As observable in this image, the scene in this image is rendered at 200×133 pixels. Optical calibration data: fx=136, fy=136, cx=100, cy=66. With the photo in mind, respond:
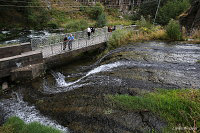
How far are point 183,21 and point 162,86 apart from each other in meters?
18.9

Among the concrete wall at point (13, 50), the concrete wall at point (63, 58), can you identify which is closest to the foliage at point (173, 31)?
the concrete wall at point (63, 58)

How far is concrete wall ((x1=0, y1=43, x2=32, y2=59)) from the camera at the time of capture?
366 inches

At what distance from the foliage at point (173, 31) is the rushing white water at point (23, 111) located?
13.7 m

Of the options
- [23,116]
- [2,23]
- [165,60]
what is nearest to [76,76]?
[23,116]

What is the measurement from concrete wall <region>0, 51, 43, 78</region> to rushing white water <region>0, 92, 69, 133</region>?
202cm

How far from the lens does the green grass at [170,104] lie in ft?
13.9

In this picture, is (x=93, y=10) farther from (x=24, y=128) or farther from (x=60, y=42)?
(x=24, y=128)

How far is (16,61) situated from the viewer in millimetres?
8961

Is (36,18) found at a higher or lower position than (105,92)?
higher

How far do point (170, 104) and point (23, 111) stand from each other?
636cm

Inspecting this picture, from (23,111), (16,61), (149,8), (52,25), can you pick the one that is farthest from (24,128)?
(149,8)

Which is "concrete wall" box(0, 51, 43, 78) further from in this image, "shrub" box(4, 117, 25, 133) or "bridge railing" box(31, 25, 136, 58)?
"shrub" box(4, 117, 25, 133)

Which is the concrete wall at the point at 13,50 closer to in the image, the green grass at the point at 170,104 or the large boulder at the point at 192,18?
the green grass at the point at 170,104

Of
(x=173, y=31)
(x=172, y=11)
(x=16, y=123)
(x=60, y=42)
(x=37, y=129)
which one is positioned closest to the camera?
(x=37, y=129)
